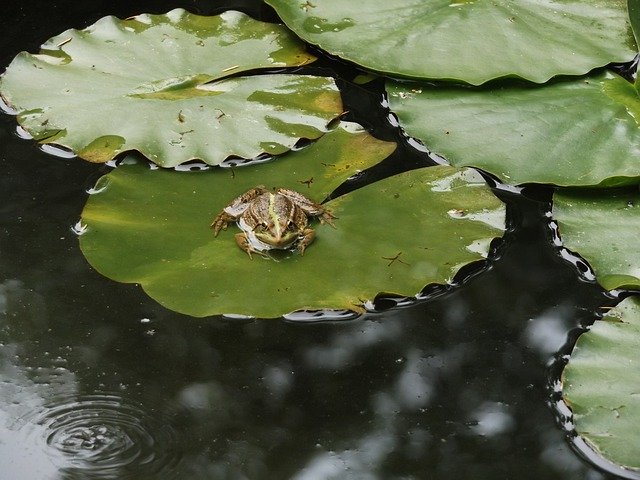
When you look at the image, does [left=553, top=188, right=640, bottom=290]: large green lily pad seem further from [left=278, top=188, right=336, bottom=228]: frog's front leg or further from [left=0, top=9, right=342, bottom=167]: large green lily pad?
[left=0, top=9, right=342, bottom=167]: large green lily pad

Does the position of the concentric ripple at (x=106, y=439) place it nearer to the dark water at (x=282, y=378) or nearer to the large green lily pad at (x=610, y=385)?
the dark water at (x=282, y=378)

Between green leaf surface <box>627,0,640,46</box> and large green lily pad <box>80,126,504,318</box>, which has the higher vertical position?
green leaf surface <box>627,0,640,46</box>

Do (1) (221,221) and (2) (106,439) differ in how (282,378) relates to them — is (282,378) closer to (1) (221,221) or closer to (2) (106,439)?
(2) (106,439)

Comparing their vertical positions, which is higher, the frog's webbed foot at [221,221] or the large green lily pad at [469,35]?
the large green lily pad at [469,35]

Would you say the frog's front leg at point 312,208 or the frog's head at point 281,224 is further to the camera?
the frog's front leg at point 312,208

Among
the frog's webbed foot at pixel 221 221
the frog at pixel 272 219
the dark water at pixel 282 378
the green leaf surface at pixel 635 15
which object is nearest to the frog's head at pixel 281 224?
the frog at pixel 272 219

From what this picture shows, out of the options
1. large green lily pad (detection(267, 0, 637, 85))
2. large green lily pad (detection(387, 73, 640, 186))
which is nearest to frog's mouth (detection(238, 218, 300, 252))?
large green lily pad (detection(387, 73, 640, 186))

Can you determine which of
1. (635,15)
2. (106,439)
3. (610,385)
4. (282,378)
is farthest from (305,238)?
(635,15)

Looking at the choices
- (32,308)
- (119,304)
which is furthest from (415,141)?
(32,308)
